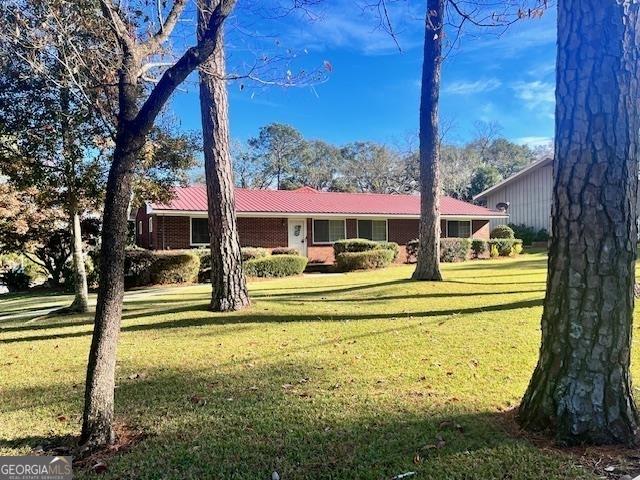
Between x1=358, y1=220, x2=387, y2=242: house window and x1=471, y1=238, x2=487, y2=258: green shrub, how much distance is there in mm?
4773

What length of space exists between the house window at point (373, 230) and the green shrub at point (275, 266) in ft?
21.8

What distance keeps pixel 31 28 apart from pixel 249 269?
13.0 meters

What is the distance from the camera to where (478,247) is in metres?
25.4

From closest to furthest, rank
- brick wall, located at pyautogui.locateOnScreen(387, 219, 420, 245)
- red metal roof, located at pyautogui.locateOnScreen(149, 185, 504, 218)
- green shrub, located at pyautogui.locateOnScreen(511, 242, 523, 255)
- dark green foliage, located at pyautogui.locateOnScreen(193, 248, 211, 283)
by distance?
dark green foliage, located at pyautogui.locateOnScreen(193, 248, 211, 283), red metal roof, located at pyautogui.locateOnScreen(149, 185, 504, 218), brick wall, located at pyautogui.locateOnScreen(387, 219, 420, 245), green shrub, located at pyautogui.locateOnScreen(511, 242, 523, 255)

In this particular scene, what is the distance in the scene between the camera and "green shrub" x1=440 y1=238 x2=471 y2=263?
2353 centimetres

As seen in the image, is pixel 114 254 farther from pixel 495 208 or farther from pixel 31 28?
pixel 495 208

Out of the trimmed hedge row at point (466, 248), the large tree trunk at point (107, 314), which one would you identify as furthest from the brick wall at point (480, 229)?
the large tree trunk at point (107, 314)

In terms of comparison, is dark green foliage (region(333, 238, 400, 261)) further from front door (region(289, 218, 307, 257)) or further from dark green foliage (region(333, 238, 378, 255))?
front door (region(289, 218, 307, 257))

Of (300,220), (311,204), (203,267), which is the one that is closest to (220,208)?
(203,267)

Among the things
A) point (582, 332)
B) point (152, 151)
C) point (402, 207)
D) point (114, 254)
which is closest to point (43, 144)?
point (152, 151)

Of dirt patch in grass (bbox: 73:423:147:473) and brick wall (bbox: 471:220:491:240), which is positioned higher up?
brick wall (bbox: 471:220:491:240)

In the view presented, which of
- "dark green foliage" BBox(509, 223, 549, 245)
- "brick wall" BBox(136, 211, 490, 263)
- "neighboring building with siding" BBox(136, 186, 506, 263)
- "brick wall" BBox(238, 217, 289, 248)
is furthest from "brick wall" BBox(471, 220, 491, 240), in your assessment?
"brick wall" BBox(238, 217, 289, 248)

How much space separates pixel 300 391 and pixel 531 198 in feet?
106

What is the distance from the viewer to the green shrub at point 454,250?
926 inches
